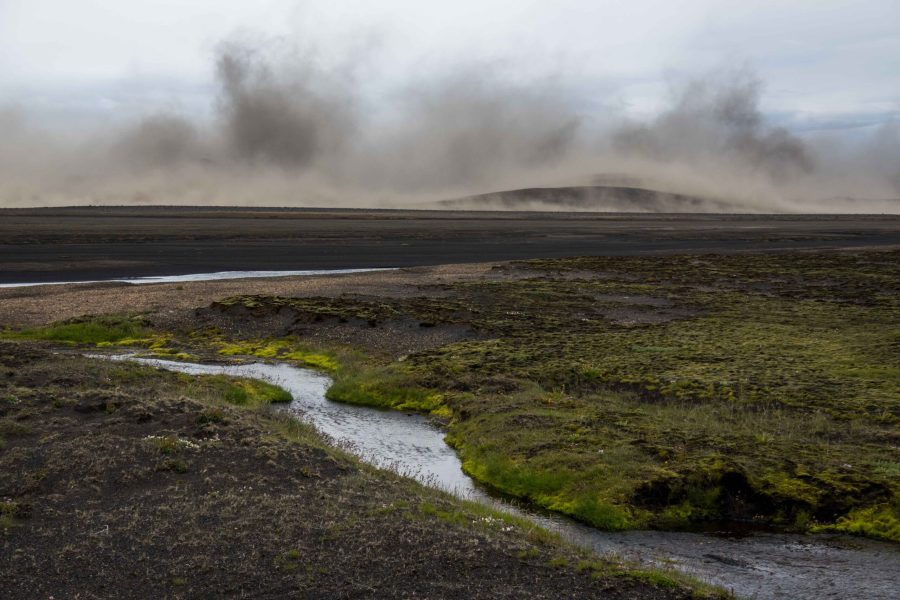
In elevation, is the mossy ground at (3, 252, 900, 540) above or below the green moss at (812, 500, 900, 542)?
above

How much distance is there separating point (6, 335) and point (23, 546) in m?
26.8

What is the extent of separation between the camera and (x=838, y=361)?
99.6 feet

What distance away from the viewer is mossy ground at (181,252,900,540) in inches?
719

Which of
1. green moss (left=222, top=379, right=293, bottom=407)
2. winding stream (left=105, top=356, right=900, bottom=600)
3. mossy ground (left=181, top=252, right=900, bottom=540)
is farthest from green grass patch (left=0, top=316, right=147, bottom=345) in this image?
winding stream (left=105, top=356, right=900, bottom=600)

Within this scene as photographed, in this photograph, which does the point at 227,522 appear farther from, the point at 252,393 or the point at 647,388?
the point at 647,388

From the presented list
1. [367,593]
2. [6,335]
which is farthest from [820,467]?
[6,335]

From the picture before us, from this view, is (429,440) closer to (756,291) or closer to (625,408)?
(625,408)

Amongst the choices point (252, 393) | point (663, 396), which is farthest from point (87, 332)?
point (663, 396)

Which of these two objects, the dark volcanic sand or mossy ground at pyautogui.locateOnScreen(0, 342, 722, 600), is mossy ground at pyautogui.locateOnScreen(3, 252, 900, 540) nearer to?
mossy ground at pyautogui.locateOnScreen(0, 342, 722, 600)

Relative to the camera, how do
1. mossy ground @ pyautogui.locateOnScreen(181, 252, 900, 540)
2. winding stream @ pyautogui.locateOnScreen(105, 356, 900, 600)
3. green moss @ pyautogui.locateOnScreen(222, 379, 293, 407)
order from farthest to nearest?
green moss @ pyautogui.locateOnScreen(222, 379, 293, 407)
mossy ground @ pyautogui.locateOnScreen(181, 252, 900, 540)
winding stream @ pyautogui.locateOnScreen(105, 356, 900, 600)

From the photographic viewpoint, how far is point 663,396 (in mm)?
26062

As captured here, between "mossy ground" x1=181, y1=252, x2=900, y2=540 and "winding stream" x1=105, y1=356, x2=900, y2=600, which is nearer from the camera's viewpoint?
"winding stream" x1=105, y1=356, x2=900, y2=600

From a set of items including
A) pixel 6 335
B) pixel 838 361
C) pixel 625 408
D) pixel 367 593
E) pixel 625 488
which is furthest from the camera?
pixel 6 335

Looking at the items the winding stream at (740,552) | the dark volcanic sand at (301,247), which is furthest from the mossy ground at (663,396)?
the dark volcanic sand at (301,247)
